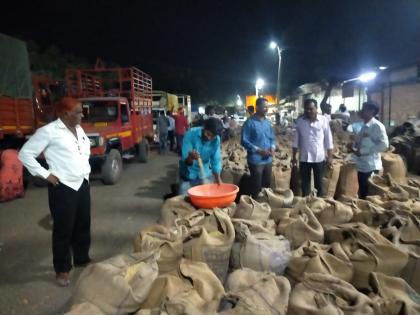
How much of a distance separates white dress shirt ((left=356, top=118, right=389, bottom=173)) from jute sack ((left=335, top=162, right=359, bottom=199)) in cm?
61

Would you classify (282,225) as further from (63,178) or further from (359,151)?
(359,151)

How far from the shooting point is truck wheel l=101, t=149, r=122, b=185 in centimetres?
891

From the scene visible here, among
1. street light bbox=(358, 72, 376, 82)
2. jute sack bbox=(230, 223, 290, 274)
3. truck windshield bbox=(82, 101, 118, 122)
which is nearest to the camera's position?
jute sack bbox=(230, 223, 290, 274)

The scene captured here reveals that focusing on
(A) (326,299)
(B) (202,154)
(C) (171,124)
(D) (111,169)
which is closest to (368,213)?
(A) (326,299)

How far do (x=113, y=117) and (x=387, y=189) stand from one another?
25.0ft

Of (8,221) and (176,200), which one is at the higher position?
(176,200)

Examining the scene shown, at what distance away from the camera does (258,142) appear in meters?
5.67

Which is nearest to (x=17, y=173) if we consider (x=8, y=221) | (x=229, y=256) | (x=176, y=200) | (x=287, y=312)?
(x=8, y=221)

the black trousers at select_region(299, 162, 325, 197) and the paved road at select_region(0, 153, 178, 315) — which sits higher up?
the black trousers at select_region(299, 162, 325, 197)

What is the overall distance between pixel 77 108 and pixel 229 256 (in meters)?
2.11

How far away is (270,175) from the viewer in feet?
19.2

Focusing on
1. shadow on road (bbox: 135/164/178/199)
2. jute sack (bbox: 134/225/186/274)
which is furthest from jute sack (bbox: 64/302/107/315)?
shadow on road (bbox: 135/164/178/199)

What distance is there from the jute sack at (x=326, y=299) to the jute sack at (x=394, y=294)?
0.36 feet

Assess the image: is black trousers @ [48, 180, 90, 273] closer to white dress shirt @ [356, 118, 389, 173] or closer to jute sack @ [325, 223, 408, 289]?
jute sack @ [325, 223, 408, 289]
